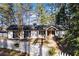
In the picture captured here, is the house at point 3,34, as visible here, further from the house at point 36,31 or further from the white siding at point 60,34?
the white siding at point 60,34

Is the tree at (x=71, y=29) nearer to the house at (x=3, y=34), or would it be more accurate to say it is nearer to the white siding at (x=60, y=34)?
the white siding at (x=60, y=34)

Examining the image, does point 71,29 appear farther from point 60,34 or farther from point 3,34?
point 3,34

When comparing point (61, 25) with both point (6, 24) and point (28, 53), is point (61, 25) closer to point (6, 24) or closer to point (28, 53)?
point (28, 53)

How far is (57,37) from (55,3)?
1.01 feet

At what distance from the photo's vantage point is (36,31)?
1.69m

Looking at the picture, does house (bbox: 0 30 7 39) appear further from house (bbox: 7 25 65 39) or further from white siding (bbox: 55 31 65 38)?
white siding (bbox: 55 31 65 38)

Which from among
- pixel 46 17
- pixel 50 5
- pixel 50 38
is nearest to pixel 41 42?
pixel 50 38

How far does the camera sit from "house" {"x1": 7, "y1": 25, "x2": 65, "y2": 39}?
169cm

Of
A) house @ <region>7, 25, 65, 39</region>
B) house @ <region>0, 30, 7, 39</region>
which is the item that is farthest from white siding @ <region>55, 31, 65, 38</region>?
house @ <region>0, 30, 7, 39</region>

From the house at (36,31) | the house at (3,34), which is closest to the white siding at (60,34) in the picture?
the house at (36,31)

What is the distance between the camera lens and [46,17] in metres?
1.70

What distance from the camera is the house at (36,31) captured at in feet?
5.53

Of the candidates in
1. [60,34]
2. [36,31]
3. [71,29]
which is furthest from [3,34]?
[71,29]

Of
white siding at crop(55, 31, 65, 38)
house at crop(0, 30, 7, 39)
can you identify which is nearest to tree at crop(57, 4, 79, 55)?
white siding at crop(55, 31, 65, 38)
